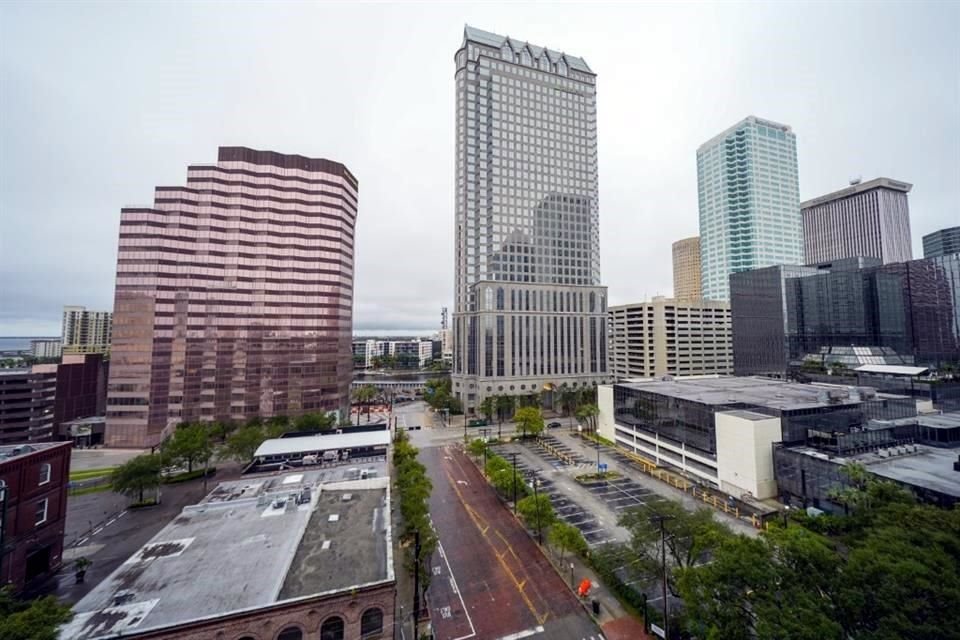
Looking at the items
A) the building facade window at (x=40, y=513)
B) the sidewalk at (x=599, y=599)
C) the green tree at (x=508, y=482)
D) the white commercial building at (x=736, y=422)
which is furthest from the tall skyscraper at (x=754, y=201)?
the building facade window at (x=40, y=513)

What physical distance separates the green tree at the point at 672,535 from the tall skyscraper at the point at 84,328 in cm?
22468

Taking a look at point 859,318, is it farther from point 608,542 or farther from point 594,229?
point 608,542

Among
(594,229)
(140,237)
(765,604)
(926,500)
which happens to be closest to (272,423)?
(140,237)

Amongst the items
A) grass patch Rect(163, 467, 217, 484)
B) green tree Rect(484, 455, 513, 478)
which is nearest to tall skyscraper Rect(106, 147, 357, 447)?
grass patch Rect(163, 467, 217, 484)

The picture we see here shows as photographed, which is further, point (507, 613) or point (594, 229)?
point (594, 229)

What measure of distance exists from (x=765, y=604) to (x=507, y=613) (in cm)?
1737

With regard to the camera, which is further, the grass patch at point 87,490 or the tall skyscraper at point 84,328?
the tall skyscraper at point 84,328

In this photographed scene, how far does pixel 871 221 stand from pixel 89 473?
947 feet

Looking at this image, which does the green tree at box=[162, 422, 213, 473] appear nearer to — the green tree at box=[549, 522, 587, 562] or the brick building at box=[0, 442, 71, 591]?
the brick building at box=[0, 442, 71, 591]

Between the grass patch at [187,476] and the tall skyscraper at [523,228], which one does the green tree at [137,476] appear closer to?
the grass patch at [187,476]

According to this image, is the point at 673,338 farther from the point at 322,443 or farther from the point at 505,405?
the point at 322,443

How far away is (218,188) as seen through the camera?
81812 millimetres

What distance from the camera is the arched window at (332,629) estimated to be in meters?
21.4

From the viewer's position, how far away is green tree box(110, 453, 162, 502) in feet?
146
